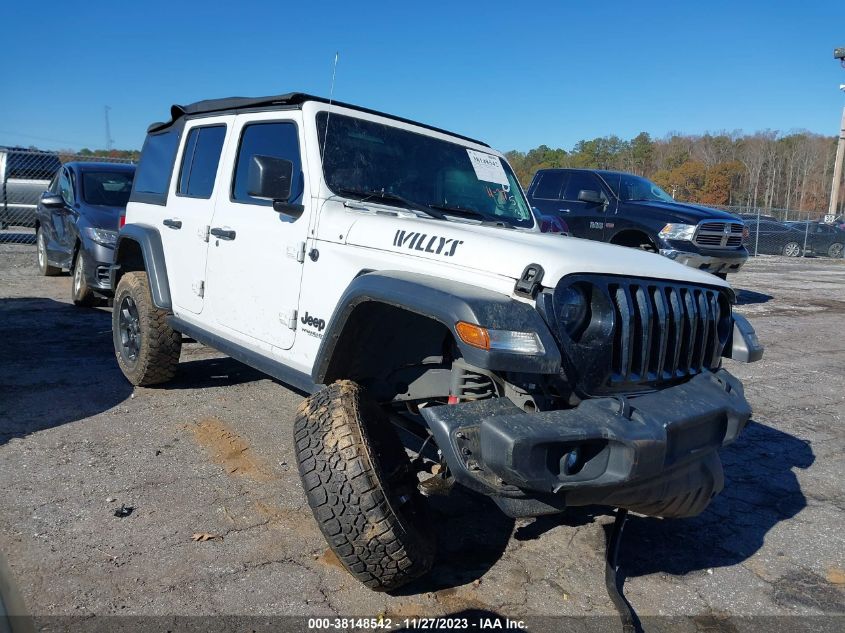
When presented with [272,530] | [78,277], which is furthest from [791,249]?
[272,530]

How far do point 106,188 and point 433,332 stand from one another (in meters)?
7.57

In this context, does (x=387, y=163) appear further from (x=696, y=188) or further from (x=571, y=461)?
(x=696, y=188)

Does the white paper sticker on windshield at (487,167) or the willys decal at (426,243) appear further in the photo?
the white paper sticker on windshield at (487,167)

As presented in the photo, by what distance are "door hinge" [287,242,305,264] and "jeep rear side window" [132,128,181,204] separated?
6.48ft

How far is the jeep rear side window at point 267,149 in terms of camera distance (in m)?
3.85

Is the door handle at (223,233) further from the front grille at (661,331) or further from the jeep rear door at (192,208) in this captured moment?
the front grille at (661,331)

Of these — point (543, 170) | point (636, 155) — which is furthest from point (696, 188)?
point (543, 170)

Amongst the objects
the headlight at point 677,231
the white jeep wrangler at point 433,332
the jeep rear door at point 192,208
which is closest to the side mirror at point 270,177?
the white jeep wrangler at point 433,332

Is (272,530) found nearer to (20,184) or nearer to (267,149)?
(267,149)

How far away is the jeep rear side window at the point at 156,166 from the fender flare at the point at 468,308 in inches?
115

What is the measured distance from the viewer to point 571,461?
2486 mm

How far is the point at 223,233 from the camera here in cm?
436

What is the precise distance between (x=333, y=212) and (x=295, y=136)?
0.66 meters

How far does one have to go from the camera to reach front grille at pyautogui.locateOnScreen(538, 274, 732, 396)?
8.82 feet
